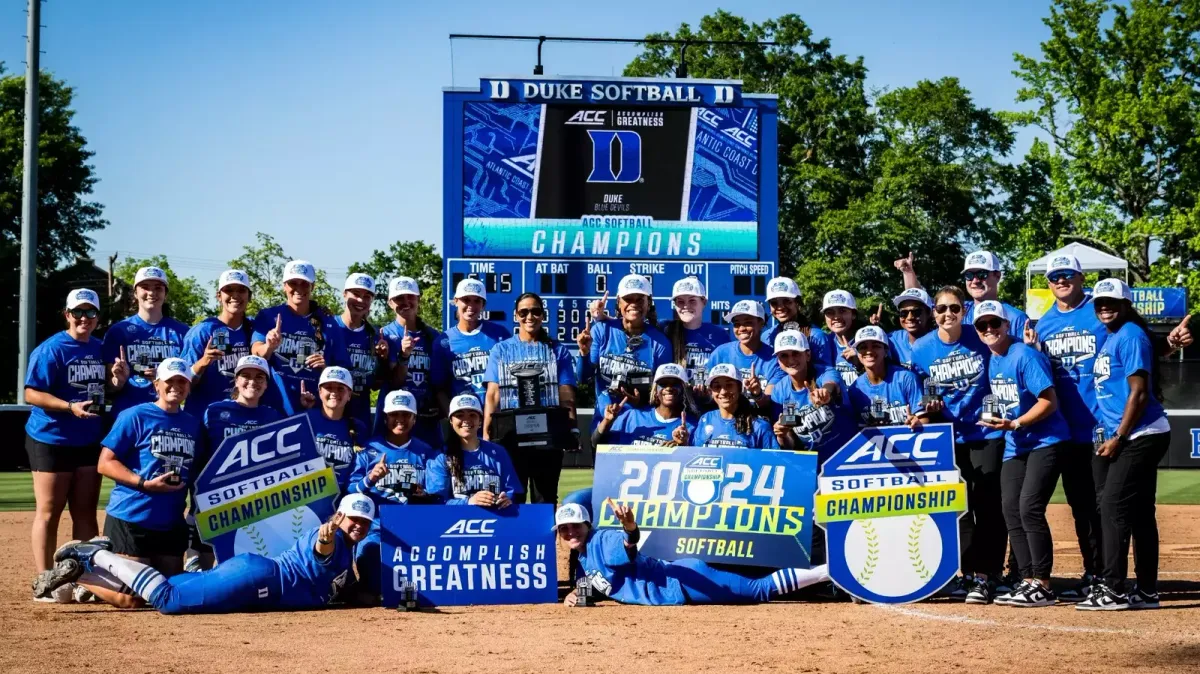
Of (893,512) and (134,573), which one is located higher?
(893,512)

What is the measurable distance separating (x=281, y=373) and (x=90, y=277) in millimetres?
42404

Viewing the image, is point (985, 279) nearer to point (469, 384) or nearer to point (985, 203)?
point (469, 384)

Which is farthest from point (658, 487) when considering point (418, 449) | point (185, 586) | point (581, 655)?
point (185, 586)

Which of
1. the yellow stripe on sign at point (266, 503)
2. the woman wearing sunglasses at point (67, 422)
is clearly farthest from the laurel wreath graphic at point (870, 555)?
the woman wearing sunglasses at point (67, 422)

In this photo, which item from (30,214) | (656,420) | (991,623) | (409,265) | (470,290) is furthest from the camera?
(409,265)

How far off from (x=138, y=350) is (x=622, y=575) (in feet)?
11.1

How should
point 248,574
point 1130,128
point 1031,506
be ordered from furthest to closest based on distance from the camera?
point 1130,128 < point 1031,506 < point 248,574

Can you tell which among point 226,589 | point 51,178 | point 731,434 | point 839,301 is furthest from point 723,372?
point 51,178

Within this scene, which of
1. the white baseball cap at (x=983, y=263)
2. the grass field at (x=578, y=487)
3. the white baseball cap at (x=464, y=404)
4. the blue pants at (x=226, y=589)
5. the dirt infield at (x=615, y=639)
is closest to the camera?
the dirt infield at (x=615, y=639)

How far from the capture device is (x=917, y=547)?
828 cm

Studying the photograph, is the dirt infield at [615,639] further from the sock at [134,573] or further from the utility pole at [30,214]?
the utility pole at [30,214]

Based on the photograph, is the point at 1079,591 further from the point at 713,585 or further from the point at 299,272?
the point at 299,272

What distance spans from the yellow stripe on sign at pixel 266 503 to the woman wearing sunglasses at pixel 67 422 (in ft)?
3.02

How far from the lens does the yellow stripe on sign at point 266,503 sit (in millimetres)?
8344
